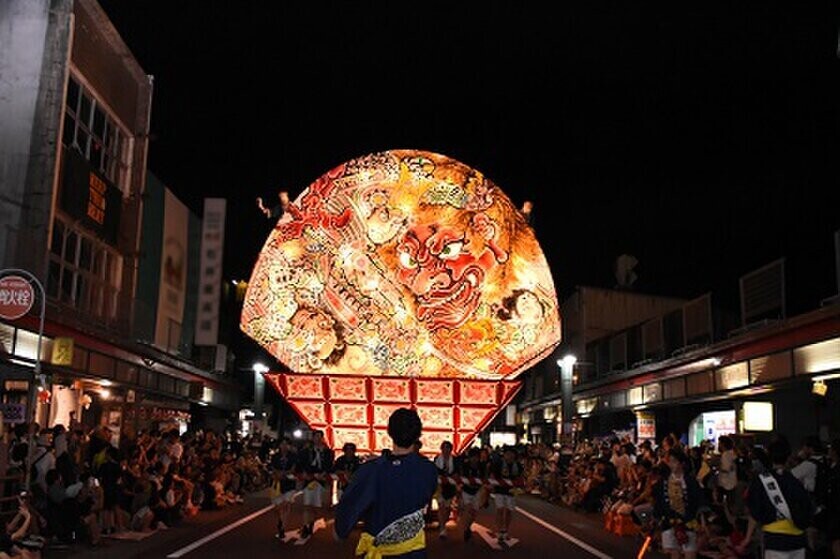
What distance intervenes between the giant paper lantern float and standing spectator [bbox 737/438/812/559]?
938 cm

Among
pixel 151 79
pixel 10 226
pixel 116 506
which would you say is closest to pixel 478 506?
pixel 116 506

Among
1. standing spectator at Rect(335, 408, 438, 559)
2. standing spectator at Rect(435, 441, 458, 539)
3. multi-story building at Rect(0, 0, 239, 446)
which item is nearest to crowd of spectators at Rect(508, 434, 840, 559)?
standing spectator at Rect(435, 441, 458, 539)

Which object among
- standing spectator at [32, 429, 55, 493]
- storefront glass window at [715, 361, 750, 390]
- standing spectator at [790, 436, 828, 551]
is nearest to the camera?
standing spectator at [790, 436, 828, 551]

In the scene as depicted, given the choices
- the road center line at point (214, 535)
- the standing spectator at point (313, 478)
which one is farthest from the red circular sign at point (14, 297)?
the standing spectator at point (313, 478)

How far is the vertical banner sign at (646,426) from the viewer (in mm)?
29906

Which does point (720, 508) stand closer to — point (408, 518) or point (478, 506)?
point (478, 506)

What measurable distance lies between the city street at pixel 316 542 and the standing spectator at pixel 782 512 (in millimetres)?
6030

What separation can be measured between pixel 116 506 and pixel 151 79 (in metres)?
16.5

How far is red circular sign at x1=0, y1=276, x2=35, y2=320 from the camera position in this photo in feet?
36.9

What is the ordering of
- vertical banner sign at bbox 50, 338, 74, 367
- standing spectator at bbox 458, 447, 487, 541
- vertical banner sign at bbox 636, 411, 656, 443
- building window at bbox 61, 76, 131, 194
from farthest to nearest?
vertical banner sign at bbox 636, 411, 656, 443 < building window at bbox 61, 76, 131, 194 < vertical banner sign at bbox 50, 338, 74, 367 < standing spectator at bbox 458, 447, 487, 541

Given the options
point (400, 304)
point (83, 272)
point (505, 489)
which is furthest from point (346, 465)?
point (83, 272)

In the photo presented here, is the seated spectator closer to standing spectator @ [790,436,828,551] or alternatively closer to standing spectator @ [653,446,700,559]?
standing spectator @ [653,446,700,559]

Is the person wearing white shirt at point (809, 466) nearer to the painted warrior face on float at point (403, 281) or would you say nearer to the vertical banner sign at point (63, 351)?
the painted warrior face on float at point (403, 281)

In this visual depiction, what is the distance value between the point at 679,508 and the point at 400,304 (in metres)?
8.08
